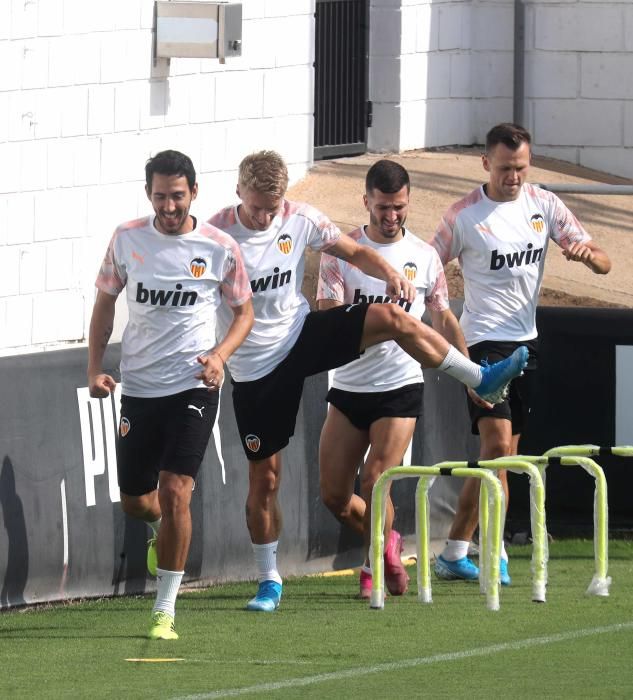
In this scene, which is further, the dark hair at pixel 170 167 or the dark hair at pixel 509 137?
the dark hair at pixel 509 137

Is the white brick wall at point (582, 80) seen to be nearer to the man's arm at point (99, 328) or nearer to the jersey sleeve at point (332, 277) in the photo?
the jersey sleeve at point (332, 277)

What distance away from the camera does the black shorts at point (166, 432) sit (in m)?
8.73

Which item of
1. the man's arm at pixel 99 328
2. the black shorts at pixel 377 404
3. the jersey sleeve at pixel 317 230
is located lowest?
the black shorts at pixel 377 404

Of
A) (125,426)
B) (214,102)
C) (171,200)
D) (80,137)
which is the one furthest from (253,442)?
(214,102)

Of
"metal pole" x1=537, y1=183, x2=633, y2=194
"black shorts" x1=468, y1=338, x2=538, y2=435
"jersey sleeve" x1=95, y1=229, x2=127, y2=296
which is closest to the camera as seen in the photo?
"jersey sleeve" x1=95, y1=229, x2=127, y2=296

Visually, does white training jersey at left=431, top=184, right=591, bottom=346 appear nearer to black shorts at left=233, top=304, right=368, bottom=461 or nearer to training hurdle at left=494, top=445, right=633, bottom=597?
training hurdle at left=494, top=445, right=633, bottom=597

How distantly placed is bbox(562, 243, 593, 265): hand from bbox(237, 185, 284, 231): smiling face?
1.70 m

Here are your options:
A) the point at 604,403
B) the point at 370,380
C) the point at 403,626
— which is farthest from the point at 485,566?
the point at 604,403

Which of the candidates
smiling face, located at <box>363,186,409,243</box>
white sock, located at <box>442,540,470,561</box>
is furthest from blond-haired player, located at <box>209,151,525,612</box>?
white sock, located at <box>442,540,470,561</box>

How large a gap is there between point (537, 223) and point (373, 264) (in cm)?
142

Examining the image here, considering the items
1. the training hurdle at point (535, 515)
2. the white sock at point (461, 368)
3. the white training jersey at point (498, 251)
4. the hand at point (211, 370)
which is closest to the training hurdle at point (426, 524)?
the training hurdle at point (535, 515)

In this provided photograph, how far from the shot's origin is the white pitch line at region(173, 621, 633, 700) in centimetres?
738

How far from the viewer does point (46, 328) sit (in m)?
12.9

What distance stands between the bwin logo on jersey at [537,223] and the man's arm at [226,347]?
205 cm
